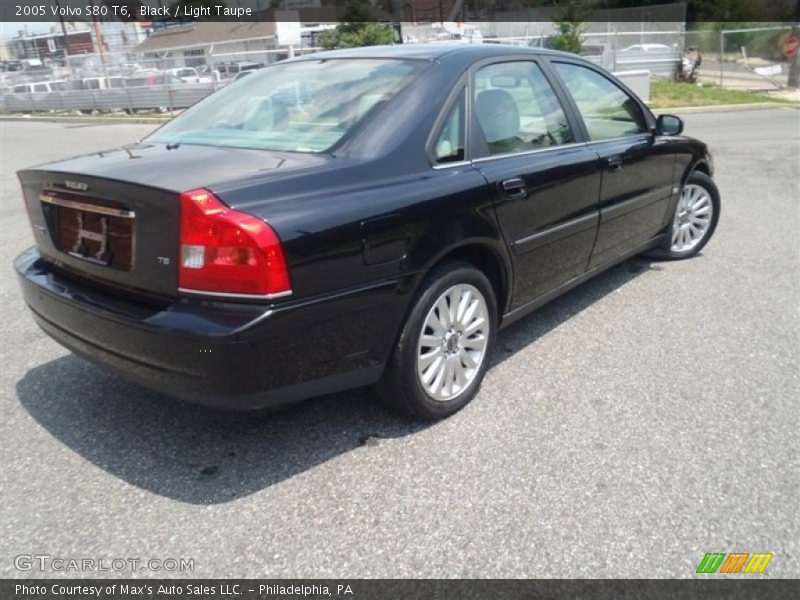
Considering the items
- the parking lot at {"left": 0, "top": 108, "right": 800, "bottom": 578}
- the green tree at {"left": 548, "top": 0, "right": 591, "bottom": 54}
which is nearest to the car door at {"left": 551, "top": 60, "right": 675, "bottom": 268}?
the parking lot at {"left": 0, "top": 108, "right": 800, "bottom": 578}

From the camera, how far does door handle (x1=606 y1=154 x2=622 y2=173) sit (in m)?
4.02

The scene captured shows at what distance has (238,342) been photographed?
7.52 ft

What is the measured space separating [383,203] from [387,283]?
32cm

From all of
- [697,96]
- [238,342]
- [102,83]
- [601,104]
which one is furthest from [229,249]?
[102,83]

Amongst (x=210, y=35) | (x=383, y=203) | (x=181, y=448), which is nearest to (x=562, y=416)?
(x=383, y=203)

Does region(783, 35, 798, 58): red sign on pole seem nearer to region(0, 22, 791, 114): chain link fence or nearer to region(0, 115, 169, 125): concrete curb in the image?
region(0, 22, 791, 114): chain link fence

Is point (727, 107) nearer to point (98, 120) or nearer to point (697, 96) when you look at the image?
point (697, 96)

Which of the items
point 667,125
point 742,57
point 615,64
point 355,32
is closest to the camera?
point 667,125

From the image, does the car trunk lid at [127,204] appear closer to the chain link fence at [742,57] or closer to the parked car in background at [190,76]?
the parked car in background at [190,76]

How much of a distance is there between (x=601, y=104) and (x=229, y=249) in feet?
9.48

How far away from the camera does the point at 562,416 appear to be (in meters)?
3.14

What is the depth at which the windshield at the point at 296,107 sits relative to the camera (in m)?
2.98

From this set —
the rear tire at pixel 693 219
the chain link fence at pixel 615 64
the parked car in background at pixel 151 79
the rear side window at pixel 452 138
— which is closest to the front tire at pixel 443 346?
the rear side window at pixel 452 138

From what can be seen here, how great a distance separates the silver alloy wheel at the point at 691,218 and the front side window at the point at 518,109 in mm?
1830
